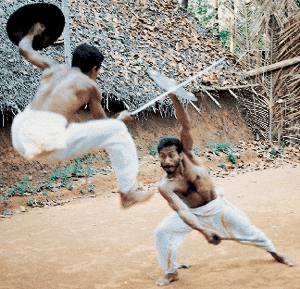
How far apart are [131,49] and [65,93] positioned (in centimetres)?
1133

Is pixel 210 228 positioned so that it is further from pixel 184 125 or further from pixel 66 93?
pixel 66 93

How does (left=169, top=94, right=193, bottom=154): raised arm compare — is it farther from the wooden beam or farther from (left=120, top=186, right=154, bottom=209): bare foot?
the wooden beam

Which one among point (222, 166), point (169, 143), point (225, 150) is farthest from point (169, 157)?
point (225, 150)

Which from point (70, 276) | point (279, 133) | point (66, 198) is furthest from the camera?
point (279, 133)

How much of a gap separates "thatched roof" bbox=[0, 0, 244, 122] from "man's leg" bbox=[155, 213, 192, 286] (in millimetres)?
7311

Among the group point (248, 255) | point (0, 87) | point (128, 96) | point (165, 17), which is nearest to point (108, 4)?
point (165, 17)

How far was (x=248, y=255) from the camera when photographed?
6109mm

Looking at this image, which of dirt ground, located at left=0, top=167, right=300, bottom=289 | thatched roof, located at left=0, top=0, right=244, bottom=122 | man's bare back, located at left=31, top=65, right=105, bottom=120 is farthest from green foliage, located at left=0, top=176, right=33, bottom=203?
man's bare back, located at left=31, top=65, right=105, bottom=120

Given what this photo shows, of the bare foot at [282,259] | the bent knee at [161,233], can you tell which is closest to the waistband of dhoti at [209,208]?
the bent knee at [161,233]

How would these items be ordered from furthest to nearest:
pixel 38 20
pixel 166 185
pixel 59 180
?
pixel 59 180
pixel 166 185
pixel 38 20

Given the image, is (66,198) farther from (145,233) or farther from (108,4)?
(108,4)

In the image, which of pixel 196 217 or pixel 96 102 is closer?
pixel 96 102

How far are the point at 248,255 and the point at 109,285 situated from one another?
5.64 feet

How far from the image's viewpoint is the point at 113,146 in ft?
14.3
